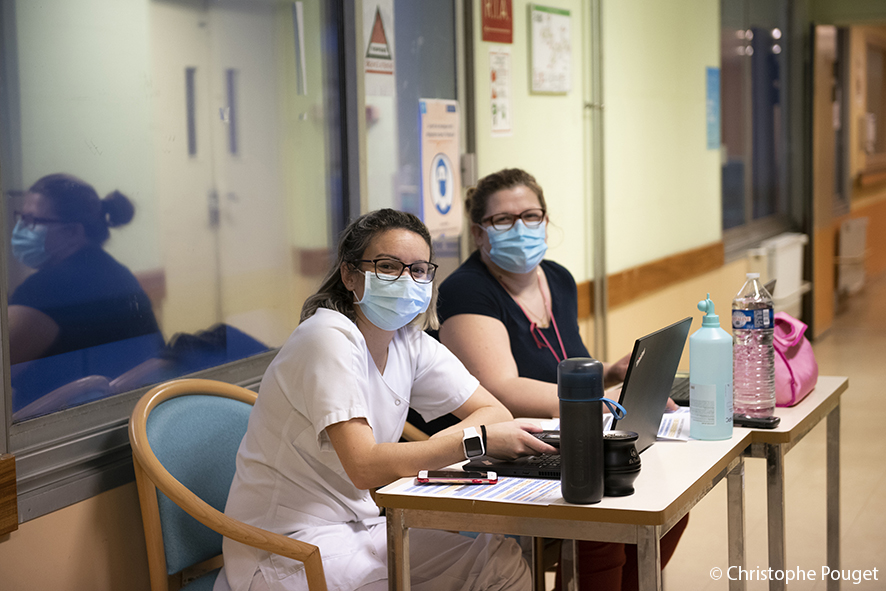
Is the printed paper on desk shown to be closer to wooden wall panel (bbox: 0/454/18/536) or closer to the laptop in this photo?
the laptop

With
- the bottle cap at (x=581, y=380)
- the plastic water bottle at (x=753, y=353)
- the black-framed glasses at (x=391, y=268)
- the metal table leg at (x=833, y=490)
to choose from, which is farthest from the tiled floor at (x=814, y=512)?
the bottle cap at (x=581, y=380)

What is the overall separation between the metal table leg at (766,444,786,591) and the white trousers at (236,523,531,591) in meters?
0.62

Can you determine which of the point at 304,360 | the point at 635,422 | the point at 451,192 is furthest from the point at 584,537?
the point at 451,192

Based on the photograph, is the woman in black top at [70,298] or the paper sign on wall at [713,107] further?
the paper sign on wall at [713,107]

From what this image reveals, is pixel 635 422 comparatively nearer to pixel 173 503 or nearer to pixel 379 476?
pixel 379 476

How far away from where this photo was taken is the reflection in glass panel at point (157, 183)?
2.05 metres

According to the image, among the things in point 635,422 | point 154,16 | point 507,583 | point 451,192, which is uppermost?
point 154,16

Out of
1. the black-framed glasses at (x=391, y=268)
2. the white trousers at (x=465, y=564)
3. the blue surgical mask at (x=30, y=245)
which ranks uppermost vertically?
the blue surgical mask at (x=30, y=245)

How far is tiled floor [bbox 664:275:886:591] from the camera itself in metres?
3.12

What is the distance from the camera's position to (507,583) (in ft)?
6.46

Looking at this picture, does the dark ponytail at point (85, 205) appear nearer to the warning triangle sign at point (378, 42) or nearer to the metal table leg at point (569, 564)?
the warning triangle sign at point (378, 42)

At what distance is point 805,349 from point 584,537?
3.76 ft

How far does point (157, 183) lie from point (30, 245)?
428 mm

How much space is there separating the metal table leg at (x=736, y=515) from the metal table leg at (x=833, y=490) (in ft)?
2.14
